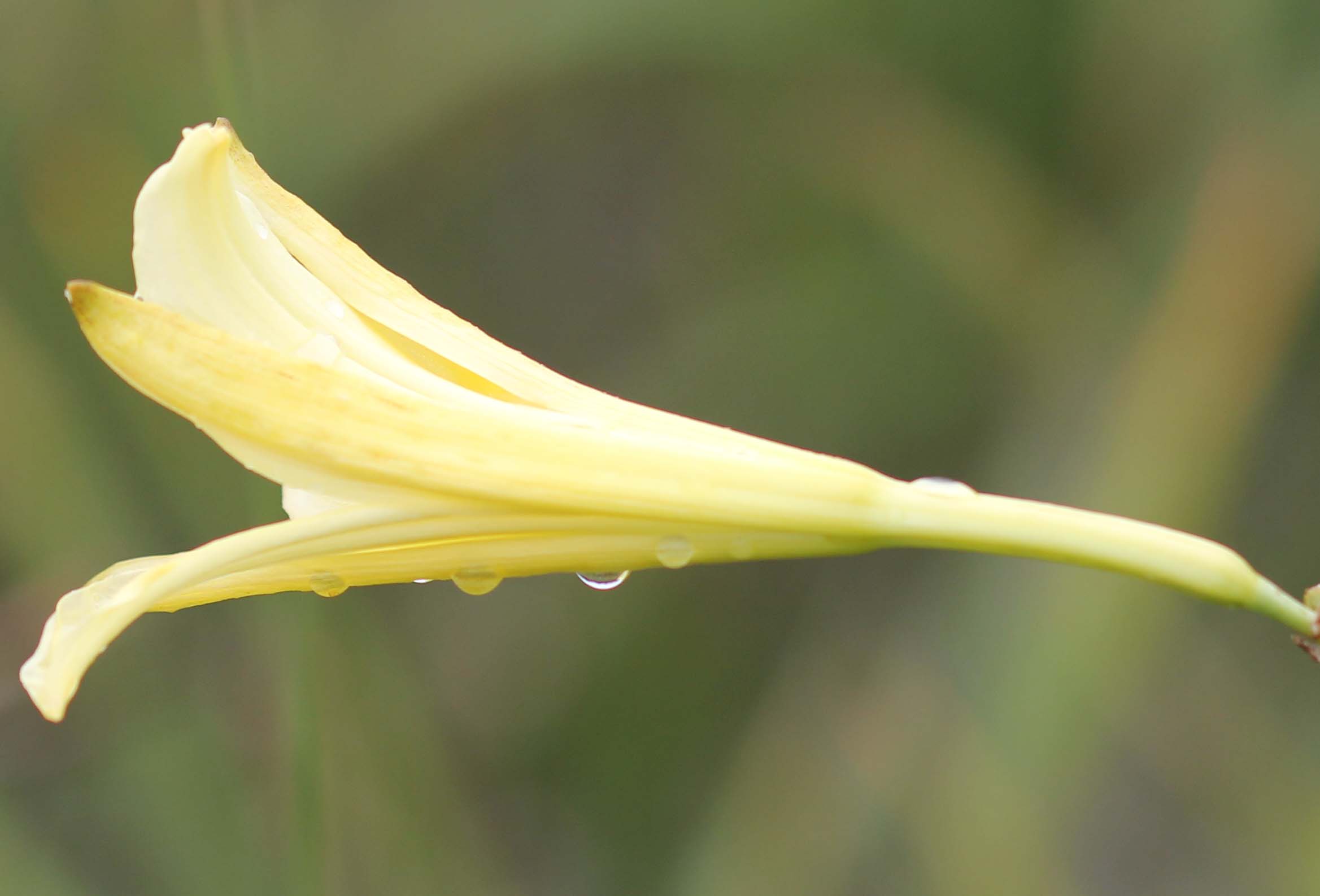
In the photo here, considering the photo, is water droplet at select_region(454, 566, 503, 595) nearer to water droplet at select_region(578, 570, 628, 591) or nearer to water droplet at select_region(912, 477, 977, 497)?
water droplet at select_region(578, 570, 628, 591)

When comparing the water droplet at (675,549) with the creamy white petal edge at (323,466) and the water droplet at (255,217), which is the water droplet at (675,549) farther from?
the water droplet at (255,217)

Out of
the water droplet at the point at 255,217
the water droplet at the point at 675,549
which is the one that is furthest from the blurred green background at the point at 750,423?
the water droplet at the point at 675,549

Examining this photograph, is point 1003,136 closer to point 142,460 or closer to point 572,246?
point 572,246

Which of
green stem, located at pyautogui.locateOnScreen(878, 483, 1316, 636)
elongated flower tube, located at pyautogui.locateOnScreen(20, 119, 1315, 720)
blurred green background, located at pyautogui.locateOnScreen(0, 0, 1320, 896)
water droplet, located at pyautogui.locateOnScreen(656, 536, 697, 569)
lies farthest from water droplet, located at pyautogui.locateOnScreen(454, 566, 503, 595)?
blurred green background, located at pyautogui.locateOnScreen(0, 0, 1320, 896)

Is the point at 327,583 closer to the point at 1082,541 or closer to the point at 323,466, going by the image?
the point at 323,466

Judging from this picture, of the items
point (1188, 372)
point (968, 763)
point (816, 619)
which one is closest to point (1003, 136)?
point (1188, 372)

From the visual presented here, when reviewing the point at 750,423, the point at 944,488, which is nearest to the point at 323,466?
the point at 944,488

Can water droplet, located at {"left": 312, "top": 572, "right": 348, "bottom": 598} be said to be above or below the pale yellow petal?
below
